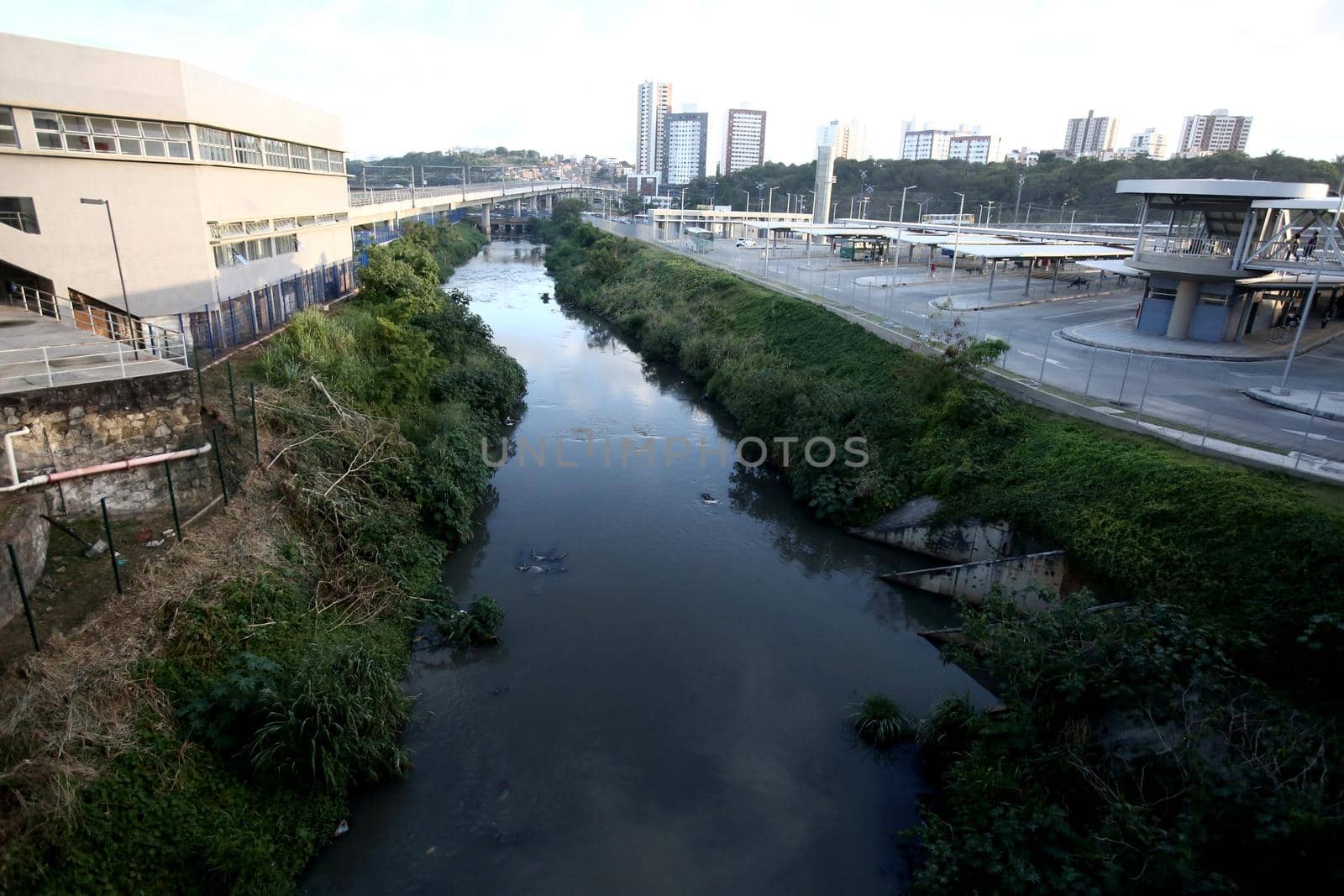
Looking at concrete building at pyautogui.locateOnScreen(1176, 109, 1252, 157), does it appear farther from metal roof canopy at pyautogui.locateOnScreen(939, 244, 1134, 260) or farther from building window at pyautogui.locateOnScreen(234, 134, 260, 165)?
building window at pyautogui.locateOnScreen(234, 134, 260, 165)

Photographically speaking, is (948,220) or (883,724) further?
(948,220)

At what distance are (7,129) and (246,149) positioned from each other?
7.83m

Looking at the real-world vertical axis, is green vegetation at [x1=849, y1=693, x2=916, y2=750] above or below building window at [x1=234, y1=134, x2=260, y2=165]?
below

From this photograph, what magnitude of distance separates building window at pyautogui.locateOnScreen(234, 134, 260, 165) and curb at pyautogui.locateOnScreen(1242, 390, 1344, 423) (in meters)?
31.8

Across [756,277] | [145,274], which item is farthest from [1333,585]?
[756,277]

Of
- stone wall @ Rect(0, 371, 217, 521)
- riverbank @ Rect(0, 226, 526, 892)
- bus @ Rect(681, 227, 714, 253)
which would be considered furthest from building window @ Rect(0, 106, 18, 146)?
bus @ Rect(681, 227, 714, 253)

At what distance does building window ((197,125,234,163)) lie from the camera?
22.9 metres

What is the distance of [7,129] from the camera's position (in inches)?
750

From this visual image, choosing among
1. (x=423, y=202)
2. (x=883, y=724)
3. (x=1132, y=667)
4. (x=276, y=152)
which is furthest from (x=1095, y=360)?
(x=423, y=202)

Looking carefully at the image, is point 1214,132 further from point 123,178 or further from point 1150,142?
point 123,178

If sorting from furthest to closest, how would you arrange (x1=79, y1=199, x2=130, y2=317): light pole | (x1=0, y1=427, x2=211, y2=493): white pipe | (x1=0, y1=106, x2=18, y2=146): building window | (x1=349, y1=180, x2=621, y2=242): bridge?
(x1=349, y1=180, x2=621, y2=242): bridge, (x1=79, y1=199, x2=130, y2=317): light pole, (x1=0, y1=106, x2=18, y2=146): building window, (x1=0, y1=427, x2=211, y2=493): white pipe

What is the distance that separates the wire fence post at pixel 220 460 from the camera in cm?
1401

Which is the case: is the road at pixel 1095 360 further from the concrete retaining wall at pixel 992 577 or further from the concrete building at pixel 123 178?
the concrete building at pixel 123 178

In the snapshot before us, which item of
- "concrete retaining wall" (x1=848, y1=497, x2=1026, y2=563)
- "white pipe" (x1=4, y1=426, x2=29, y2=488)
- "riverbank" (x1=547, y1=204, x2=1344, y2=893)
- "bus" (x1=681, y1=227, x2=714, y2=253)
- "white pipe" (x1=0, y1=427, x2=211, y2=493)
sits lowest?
"concrete retaining wall" (x1=848, y1=497, x2=1026, y2=563)
